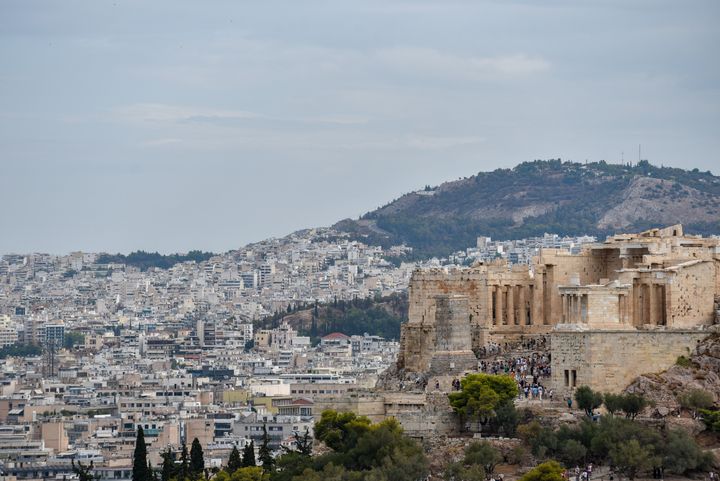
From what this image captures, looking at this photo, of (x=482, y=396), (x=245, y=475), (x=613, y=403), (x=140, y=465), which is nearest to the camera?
(x=613, y=403)

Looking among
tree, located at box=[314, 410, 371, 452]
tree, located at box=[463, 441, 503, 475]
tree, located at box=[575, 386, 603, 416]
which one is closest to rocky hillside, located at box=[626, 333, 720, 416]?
tree, located at box=[575, 386, 603, 416]

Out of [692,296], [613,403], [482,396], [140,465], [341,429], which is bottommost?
[140,465]

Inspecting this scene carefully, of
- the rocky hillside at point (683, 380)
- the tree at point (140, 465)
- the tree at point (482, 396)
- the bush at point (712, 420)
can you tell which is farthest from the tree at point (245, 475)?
the bush at point (712, 420)

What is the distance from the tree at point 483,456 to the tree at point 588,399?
10.0ft

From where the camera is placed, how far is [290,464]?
8712cm

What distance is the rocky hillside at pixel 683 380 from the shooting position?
269ft

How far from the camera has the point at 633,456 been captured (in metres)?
77.1

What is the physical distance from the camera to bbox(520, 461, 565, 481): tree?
76.3 m

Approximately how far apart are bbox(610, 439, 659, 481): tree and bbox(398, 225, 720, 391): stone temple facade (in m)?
5.24

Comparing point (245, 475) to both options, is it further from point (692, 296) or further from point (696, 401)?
point (696, 401)

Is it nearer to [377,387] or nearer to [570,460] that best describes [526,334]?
[377,387]

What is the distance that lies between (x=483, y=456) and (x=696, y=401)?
7.02m

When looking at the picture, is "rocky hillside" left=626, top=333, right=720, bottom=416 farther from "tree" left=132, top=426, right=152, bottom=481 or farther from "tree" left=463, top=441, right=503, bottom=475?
"tree" left=132, top=426, right=152, bottom=481

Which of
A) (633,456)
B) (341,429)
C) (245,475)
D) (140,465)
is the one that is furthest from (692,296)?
(140,465)
